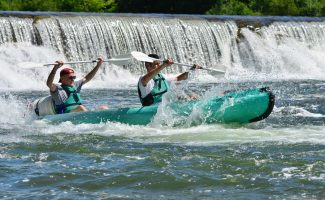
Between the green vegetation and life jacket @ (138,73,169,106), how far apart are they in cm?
2122

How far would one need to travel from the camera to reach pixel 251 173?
796cm

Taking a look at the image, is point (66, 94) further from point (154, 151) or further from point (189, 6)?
point (189, 6)

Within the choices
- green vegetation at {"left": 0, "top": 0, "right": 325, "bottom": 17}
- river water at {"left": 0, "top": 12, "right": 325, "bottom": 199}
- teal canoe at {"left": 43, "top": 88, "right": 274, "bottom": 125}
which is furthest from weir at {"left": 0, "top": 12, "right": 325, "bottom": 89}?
teal canoe at {"left": 43, "top": 88, "right": 274, "bottom": 125}

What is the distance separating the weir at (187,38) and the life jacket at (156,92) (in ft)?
31.8

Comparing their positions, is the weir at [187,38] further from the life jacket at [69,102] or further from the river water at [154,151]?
the life jacket at [69,102]

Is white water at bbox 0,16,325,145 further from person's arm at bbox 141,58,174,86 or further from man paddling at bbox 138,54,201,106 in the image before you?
person's arm at bbox 141,58,174,86

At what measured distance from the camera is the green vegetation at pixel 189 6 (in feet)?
107

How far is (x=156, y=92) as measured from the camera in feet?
37.7

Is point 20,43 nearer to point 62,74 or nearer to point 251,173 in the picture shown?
point 62,74

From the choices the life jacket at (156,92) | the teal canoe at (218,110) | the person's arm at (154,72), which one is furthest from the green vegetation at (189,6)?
the teal canoe at (218,110)

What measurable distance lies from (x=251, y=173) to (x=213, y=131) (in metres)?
2.67

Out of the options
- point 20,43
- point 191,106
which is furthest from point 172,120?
point 20,43

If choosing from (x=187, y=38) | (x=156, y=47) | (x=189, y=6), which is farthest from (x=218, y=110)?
(x=189, y=6)

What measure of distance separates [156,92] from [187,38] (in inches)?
470
